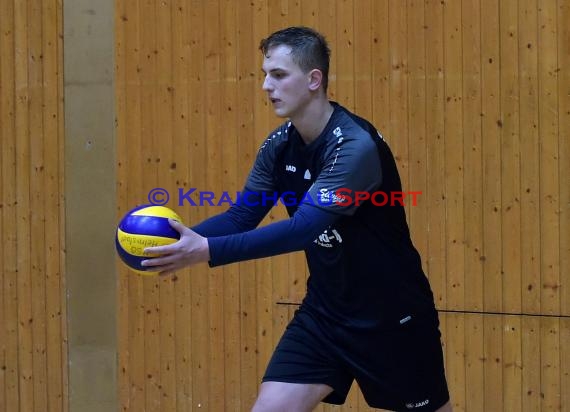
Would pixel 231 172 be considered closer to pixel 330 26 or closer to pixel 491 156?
pixel 330 26

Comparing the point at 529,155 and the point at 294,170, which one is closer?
the point at 294,170

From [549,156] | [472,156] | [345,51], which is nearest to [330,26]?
[345,51]

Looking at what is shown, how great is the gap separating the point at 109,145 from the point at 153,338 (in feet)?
4.91

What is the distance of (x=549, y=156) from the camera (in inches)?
263

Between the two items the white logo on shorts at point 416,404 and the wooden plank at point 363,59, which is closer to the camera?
the white logo on shorts at point 416,404

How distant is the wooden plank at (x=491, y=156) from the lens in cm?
676

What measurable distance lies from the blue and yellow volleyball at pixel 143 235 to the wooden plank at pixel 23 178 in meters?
3.75

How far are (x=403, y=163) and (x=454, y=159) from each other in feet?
1.15

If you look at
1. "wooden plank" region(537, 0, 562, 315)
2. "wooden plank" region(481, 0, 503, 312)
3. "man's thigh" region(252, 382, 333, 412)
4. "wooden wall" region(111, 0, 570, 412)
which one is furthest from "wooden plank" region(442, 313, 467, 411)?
"man's thigh" region(252, 382, 333, 412)

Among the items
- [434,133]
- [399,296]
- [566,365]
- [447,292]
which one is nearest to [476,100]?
[434,133]

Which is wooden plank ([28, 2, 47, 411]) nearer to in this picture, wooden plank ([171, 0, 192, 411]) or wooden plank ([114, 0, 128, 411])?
wooden plank ([114, 0, 128, 411])

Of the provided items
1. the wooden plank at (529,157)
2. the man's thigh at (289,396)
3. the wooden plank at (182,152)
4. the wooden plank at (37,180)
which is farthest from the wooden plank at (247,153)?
the man's thigh at (289,396)

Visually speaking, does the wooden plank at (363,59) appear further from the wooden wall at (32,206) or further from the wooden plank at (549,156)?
the wooden wall at (32,206)

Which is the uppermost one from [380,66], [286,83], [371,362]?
[380,66]
